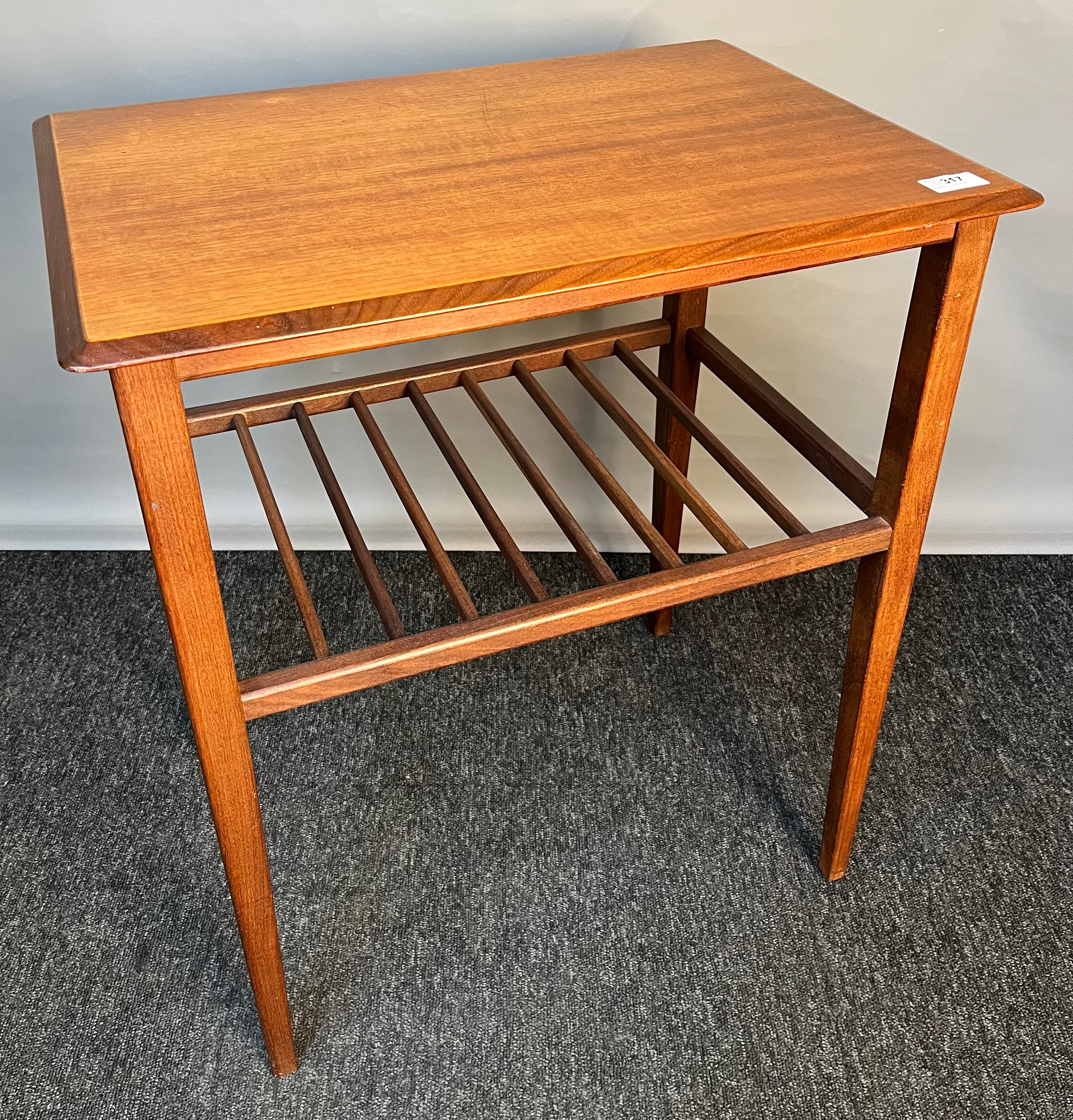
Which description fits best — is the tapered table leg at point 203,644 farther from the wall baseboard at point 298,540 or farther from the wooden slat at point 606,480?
the wall baseboard at point 298,540

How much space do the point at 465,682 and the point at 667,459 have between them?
599 mm

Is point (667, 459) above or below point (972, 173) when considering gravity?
below

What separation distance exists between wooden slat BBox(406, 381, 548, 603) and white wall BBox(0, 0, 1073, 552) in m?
0.52

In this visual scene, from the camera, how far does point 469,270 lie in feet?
2.55

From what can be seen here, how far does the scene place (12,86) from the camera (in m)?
1.47

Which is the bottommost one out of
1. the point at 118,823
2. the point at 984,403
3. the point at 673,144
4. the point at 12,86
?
the point at 118,823

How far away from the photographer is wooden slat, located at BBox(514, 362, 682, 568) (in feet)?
3.34

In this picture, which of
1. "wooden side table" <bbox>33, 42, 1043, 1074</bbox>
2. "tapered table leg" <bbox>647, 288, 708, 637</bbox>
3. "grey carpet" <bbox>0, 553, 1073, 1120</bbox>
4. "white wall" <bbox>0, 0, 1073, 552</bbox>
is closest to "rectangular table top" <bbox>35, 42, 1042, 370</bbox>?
"wooden side table" <bbox>33, 42, 1043, 1074</bbox>

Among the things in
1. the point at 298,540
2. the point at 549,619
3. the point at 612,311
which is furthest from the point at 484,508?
the point at 298,540

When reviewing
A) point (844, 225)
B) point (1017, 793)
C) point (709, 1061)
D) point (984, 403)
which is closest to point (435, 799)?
point (709, 1061)

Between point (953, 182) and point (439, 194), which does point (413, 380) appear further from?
point (953, 182)

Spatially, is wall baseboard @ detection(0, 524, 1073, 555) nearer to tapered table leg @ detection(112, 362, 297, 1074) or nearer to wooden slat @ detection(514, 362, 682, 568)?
wooden slat @ detection(514, 362, 682, 568)

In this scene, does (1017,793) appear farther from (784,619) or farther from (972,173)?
(972,173)

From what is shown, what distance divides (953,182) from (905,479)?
0.25 metres
